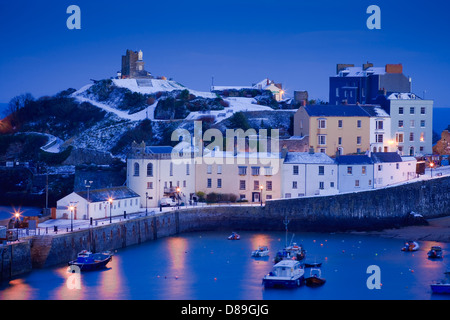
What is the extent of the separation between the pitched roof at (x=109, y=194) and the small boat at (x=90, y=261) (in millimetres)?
7750

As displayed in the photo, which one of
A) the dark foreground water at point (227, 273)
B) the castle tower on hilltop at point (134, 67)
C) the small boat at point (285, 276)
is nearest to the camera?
the dark foreground water at point (227, 273)

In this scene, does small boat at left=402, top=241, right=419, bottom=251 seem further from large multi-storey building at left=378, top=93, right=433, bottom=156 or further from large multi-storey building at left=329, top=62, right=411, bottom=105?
large multi-storey building at left=329, top=62, right=411, bottom=105

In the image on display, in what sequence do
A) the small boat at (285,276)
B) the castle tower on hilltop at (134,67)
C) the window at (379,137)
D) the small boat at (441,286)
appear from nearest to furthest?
1. the small boat at (441,286)
2. the small boat at (285,276)
3. the window at (379,137)
4. the castle tower on hilltop at (134,67)

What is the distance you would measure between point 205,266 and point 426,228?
1878cm

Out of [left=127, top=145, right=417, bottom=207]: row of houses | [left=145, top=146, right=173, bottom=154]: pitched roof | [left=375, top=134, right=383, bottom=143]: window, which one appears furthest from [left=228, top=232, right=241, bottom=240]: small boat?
[left=375, top=134, right=383, bottom=143]: window

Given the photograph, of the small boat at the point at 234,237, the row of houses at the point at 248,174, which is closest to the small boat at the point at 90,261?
the small boat at the point at 234,237

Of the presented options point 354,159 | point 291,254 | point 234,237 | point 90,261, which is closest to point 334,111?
point 354,159

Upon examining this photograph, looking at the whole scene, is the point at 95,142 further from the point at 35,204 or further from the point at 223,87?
the point at 223,87

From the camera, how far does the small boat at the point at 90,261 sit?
5056cm

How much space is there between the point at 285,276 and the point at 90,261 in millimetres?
10113

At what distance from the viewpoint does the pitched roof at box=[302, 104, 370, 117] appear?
7538cm

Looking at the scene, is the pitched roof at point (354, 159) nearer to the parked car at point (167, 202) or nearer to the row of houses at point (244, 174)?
the row of houses at point (244, 174)

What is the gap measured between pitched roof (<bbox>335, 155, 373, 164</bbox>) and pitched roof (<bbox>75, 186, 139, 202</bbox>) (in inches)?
554

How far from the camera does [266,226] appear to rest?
6438 centimetres
